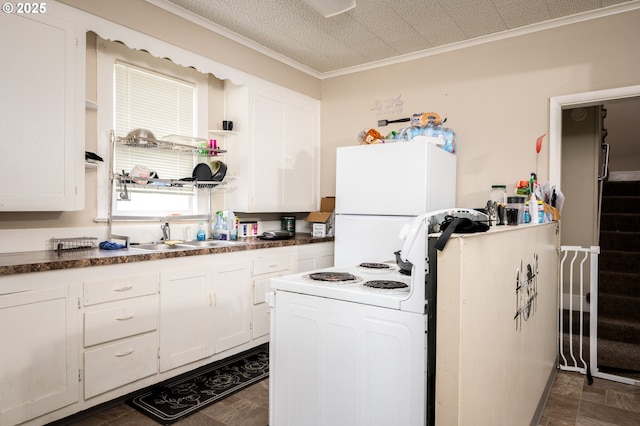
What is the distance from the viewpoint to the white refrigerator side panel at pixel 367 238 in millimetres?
3178

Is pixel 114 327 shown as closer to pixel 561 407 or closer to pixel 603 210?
pixel 561 407

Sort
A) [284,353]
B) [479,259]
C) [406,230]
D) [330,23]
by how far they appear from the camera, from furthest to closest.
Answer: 1. [330,23]
2. [284,353]
3. [406,230]
4. [479,259]

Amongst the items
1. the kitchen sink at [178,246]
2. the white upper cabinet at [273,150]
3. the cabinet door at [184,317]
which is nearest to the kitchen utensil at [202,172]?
the white upper cabinet at [273,150]

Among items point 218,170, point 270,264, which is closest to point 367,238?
point 270,264

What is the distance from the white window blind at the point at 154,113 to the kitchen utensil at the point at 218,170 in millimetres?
181

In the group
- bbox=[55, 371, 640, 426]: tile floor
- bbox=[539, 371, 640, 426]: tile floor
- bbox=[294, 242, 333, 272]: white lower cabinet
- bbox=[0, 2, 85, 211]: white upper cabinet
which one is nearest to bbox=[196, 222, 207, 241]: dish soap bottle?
bbox=[294, 242, 333, 272]: white lower cabinet

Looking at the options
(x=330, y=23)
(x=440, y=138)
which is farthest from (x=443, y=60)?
(x=330, y=23)

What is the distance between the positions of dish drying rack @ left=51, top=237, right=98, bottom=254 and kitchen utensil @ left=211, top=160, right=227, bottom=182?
1103 millimetres

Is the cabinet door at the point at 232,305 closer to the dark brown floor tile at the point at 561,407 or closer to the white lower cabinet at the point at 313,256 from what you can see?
the white lower cabinet at the point at 313,256

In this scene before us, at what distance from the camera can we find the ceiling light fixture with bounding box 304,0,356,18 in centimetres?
273

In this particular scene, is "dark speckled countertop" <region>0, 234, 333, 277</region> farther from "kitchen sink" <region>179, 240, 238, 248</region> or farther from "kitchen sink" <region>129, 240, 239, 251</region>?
"kitchen sink" <region>179, 240, 238, 248</region>

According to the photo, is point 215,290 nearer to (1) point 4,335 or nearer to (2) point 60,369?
(2) point 60,369

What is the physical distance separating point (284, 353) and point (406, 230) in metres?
0.76

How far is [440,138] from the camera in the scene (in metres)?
3.41
